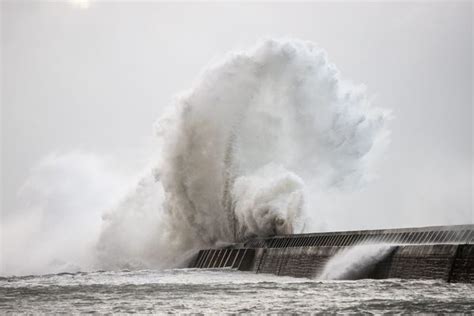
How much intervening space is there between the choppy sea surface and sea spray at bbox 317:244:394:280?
2.96ft

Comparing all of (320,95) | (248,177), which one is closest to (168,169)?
(248,177)

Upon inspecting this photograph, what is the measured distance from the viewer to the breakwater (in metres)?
16.9

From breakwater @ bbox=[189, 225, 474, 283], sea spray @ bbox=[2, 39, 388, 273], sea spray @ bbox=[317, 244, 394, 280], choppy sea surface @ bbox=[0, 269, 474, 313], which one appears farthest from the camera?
sea spray @ bbox=[2, 39, 388, 273]

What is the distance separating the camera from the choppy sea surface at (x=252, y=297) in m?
14.0

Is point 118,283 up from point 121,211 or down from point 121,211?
down

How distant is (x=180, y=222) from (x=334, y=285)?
2461cm

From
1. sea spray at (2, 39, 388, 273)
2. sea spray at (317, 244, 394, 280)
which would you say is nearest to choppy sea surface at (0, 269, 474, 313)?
sea spray at (317, 244, 394, 280)

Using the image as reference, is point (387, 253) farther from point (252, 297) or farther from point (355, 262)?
point (252, 297)

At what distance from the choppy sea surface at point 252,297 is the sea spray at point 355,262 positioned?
2.96 ft

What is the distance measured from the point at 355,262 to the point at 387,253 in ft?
4.26

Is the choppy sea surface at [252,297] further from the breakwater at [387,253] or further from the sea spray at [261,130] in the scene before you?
the sea spray at [261,130]

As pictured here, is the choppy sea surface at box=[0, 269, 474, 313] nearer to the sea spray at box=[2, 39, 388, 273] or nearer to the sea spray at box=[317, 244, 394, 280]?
the sea spray at box=[317, 244, 394, 280]

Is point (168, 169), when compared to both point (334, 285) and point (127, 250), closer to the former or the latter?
point (127, 250)

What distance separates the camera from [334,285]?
19.0 m
